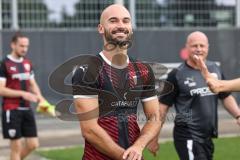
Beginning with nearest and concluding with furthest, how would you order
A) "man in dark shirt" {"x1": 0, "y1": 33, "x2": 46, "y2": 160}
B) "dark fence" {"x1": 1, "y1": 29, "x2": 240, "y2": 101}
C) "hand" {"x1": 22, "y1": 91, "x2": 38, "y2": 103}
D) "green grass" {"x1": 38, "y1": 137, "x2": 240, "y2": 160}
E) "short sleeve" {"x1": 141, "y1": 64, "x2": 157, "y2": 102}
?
"short sleeve" {"x1": 141, "y1": 64, "x2": 157, "y2": 102}, "hand" {"x1": 22, "y1": 91, "x2": 38, "y2": 103}, "man in dark shirt" {"x1": 0, "y1": 33, "x2": 46, "y2": 160}, "green grass" {"x1": 38, "y1": 137, "x2": 240, "y2": 160}, "dark fence" {"x1": 1, "y1": 29, "x2": 240, "y2": 101}

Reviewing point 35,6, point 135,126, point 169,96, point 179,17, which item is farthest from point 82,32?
point 135,126

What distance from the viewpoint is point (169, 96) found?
22.2ft

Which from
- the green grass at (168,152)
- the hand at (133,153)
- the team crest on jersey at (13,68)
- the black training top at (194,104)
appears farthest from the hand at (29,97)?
the hand at (133,153)

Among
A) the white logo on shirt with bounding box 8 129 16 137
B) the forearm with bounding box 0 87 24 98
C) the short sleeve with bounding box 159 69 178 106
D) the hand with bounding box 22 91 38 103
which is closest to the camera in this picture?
the short sleeve with bounding box 159 69 178 106

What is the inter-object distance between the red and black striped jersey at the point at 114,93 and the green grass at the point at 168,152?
5.24 meters

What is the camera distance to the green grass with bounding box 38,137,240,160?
33.4 feet

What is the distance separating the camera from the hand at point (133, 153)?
4.39 meters

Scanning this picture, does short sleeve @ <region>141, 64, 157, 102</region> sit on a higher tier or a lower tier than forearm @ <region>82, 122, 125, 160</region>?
higher

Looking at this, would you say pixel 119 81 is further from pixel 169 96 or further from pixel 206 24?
pixel 206 24

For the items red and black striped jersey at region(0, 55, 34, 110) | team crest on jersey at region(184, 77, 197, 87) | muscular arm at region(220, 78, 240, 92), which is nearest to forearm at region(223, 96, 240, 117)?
team crest on jersey at region(184, 77, 197, 87)

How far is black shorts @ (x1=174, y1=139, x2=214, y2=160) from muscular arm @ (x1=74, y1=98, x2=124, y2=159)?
221 centimetres

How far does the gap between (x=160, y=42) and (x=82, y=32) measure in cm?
232

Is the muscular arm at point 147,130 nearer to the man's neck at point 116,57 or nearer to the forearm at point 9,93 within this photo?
the man's neck at point 116,57

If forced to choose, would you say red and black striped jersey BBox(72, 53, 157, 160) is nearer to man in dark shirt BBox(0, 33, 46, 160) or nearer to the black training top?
Answer: the black training top
